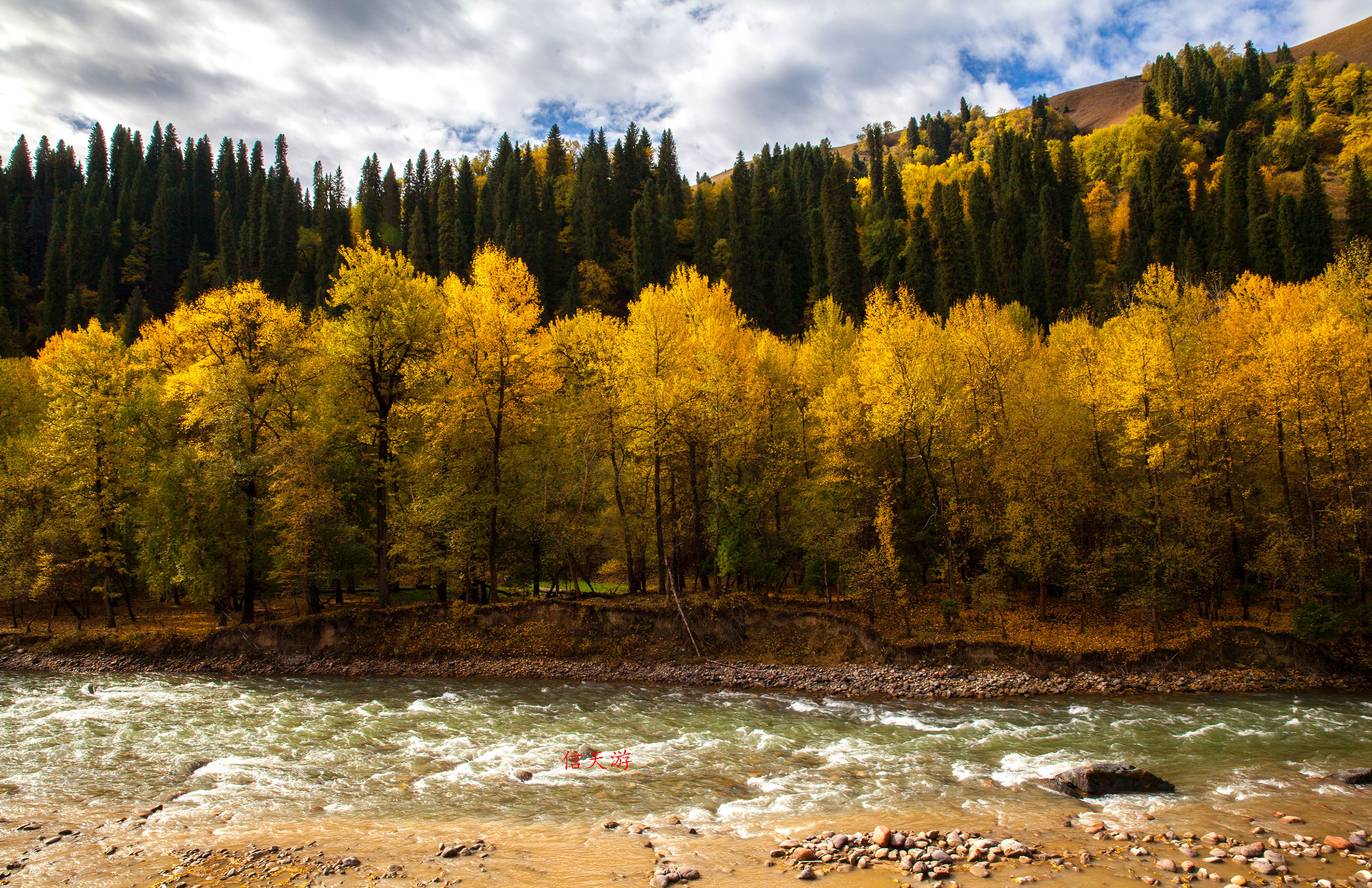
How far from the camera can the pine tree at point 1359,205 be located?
57.1 m

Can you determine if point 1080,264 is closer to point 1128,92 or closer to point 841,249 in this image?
point 841,249

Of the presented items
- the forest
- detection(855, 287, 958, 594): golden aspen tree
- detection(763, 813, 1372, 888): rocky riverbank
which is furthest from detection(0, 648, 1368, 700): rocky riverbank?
detection(763, 813, 1372, 888): rocky riverbank

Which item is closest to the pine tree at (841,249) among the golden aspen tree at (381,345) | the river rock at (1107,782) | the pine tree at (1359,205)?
the pine tree at (1359,205)

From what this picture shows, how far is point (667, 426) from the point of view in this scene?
991 inches

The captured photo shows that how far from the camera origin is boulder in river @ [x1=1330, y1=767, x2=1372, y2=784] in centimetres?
1288

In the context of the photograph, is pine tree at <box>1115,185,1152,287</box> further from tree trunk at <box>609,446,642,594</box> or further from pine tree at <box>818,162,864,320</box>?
tree trunk at <box>609,446,642,594</box>

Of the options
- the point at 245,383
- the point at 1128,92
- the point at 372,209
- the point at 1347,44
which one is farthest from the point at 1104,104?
the point at 245,383

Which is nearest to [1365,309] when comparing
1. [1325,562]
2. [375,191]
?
[1325,562]

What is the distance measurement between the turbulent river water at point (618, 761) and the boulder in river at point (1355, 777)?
1.37 ft

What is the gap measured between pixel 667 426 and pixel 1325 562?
24.7m

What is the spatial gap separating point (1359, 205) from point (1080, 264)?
23757 millimetres

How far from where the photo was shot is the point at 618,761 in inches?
576

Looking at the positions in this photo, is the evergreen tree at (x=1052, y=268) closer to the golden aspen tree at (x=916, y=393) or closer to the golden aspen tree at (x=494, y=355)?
the golden aspen tree at (x=916, y=393)

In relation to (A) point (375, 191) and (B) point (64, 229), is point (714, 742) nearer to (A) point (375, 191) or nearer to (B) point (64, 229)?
(A) point (375, 191)
